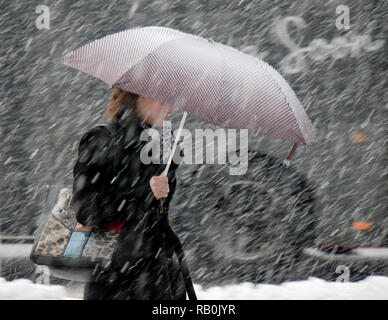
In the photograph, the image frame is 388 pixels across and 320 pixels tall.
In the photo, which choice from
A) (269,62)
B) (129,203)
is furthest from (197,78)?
(269,62)

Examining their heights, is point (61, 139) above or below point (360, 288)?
above

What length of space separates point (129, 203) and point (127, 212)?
44 millimetres

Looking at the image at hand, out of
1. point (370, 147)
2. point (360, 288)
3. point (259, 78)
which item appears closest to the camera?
point (259, 78)

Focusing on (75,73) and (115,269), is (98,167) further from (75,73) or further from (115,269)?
(75,73)

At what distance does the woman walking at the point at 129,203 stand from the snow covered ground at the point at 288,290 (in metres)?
1.83

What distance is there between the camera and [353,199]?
17.6ft

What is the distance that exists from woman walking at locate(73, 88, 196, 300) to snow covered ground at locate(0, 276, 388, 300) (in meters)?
1.83

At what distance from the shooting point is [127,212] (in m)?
2.82

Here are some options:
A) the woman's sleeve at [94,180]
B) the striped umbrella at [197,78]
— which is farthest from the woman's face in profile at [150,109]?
the woman's sleeve at [94,180]

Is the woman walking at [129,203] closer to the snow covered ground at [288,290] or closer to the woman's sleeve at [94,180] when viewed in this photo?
the woman's sleeve at [94,180]

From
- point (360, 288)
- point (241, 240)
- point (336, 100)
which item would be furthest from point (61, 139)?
point (360, 288)

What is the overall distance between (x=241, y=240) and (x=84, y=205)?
2.82 m

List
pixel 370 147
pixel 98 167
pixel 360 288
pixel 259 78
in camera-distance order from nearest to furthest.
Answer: pixel 98 167 → pixel 259 78 → pixel 360 288 → pixel 370 147

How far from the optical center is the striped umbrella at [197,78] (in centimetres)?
287
